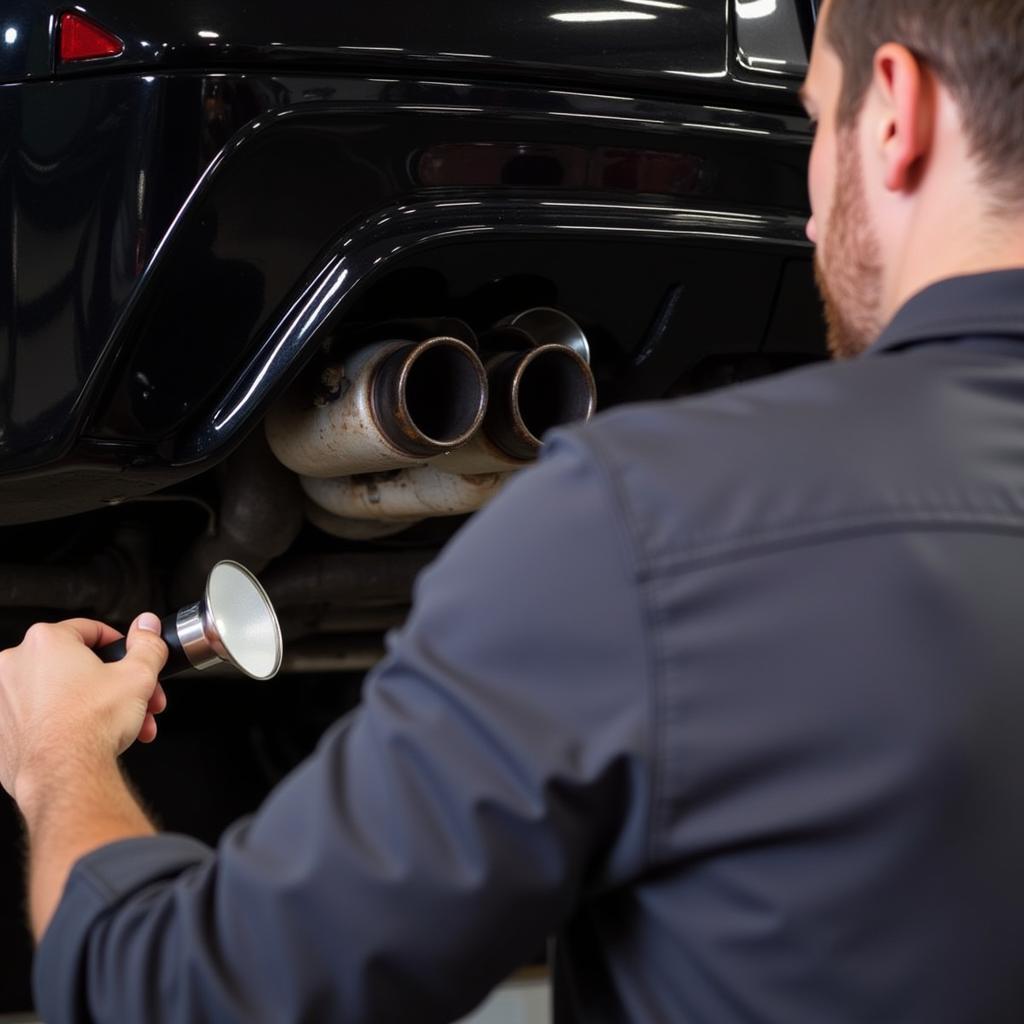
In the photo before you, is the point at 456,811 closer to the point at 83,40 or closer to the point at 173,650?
the point at 173,650

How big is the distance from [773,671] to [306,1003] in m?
0.25

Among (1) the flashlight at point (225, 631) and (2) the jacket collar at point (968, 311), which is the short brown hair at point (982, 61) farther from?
(1) the flashlight at point (225, 631)

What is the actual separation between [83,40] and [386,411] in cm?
38

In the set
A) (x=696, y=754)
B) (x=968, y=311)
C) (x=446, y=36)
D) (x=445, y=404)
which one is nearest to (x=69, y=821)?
(x=696, y=754)

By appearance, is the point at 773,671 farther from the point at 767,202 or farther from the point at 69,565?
the point at 69,565

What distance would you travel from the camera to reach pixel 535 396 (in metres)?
1.42

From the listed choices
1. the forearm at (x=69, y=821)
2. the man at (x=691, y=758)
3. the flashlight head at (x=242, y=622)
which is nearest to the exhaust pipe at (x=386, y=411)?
the flashlight head at (x=242, y=622)

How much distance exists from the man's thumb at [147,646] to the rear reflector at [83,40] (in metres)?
0.44

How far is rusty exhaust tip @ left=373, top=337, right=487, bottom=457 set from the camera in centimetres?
127

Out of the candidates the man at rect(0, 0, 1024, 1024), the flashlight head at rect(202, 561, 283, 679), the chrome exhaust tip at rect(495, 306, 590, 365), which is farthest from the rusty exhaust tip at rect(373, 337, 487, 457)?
the man at rect(0, 0, 1024, 1024)

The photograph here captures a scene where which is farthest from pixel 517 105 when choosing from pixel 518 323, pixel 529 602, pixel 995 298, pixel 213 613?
pixel 529 602

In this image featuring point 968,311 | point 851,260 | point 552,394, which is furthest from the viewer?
point 552,394

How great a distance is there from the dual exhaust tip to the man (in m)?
0.62

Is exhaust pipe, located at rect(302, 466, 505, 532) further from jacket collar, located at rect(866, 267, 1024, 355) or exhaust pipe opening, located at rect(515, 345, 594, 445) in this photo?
jacket collar, located at rect(866, 267, 1024, 355)
